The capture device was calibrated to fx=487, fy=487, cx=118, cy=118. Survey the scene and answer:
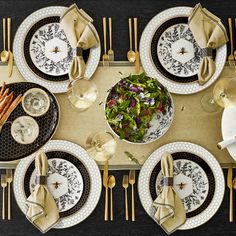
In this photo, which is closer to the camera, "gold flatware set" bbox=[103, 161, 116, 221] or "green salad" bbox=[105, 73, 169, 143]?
"green salad" bbox=[105, 73, 169, 143]

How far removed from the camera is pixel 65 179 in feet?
6.82

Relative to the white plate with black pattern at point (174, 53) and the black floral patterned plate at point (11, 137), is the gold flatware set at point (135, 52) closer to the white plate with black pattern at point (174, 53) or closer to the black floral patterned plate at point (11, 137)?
the white plate with black pattern at point (174, 53)

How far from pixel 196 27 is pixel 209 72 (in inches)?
7.8

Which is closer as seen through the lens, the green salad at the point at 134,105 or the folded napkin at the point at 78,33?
the green salad at the point at 134,105

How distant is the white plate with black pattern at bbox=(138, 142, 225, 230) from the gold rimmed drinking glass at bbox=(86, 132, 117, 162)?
0.16 metres

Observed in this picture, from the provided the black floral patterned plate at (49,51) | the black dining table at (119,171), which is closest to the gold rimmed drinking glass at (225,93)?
the black dining table at (119,171)

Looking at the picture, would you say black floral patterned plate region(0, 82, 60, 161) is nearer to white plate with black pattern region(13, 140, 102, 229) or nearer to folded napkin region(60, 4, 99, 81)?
white plate with black pattern region(13, 140, 102, 229)

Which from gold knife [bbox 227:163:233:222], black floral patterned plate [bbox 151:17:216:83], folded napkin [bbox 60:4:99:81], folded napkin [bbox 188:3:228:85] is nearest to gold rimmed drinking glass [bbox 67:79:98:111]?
folded napkin [bbox 60:4:99:81]

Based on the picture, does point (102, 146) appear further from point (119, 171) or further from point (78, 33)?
point (78, 33)

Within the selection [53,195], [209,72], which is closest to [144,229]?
[53,195]

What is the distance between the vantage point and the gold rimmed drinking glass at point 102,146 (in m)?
2.02

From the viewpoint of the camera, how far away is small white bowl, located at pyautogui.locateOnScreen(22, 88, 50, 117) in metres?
2.03

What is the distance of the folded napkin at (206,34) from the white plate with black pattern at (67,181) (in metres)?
0.61

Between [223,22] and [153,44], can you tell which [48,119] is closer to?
[153,44]
